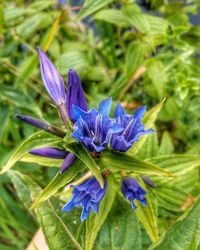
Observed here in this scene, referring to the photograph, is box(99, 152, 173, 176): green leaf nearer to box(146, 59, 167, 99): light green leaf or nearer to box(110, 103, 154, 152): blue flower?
box(110, 103, 154, 152): blue flower

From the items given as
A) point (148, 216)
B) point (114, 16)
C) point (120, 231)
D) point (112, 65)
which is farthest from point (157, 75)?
point (120, 231)

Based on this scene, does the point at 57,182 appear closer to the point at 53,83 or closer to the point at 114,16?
the point at 53,83

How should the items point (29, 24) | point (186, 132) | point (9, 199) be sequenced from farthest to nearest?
point (9, 199)
point (186, 132)
point (29, 24)

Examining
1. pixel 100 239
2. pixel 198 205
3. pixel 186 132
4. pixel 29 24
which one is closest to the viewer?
pixel 198 205

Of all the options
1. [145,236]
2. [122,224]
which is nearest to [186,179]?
[145,236]

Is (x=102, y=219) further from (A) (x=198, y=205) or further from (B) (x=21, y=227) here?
(B) (x=21, y=227)

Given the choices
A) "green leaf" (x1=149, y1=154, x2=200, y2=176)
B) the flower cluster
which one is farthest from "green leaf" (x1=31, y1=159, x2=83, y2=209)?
"green leaf" (x1=149, y1=154, x2=200, y2=176)
